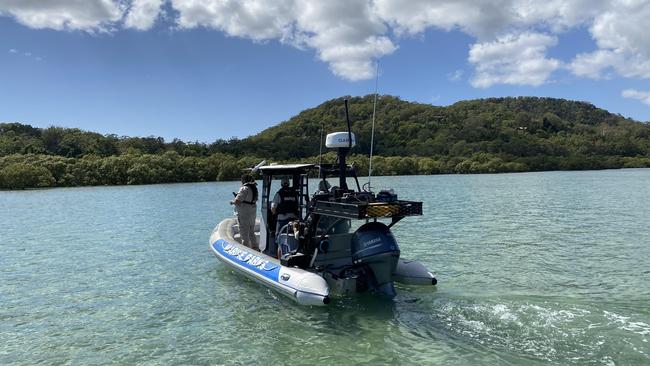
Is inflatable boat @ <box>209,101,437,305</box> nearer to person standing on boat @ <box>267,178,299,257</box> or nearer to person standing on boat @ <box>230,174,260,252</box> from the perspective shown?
person standing on boat @ <box>267,178,299,257</box>

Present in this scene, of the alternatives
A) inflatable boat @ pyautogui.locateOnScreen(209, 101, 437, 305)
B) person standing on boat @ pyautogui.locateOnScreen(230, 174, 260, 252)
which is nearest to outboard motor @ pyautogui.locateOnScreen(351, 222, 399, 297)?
inflatable boat @ pyautogui.locateOnScreen(209, 101, 437, 305)

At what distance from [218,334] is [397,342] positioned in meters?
3.13

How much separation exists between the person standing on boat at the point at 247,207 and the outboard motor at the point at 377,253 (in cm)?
405

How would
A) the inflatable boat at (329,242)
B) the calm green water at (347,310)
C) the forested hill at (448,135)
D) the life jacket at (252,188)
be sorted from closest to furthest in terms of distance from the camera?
the calm green water at (347,310) < the inflatable boat at (329,242) < the life jacket at (252,188) < the forested hill at (448,135)

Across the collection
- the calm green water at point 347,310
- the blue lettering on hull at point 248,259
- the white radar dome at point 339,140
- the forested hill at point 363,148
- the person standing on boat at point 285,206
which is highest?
the forested hill at point 363,148

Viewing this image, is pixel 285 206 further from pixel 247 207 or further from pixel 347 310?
pixel 347 310

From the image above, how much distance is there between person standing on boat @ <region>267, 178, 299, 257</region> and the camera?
36.2ft

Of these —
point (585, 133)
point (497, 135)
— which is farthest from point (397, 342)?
point (585, 133)

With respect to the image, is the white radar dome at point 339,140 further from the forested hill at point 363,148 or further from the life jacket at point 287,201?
the forested hill at point 363,148

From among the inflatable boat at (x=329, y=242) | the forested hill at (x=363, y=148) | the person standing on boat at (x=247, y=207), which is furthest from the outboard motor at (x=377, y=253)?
the forested hill at (x=363, y=148)

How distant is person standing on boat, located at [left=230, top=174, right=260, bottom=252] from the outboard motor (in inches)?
160

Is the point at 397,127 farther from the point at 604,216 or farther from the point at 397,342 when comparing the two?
the point at 397,342

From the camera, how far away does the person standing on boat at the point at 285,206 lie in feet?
36.2

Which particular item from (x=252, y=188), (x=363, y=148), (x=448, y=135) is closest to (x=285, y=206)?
(x=252, y=188)
